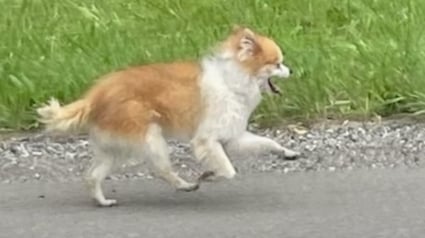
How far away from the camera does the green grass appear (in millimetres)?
8695

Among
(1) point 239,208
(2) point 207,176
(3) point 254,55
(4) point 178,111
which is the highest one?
(3) point 254,55

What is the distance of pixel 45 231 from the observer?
6223 mm

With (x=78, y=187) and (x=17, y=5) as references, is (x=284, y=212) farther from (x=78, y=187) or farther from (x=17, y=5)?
(x=17, y=5)

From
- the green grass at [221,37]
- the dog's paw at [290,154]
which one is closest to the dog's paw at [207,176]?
the dog's paw at [290,154]

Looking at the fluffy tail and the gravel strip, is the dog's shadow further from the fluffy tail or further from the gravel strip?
the fluffy tail

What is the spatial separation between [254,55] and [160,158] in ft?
2.50

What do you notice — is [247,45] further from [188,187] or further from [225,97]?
[188,187]

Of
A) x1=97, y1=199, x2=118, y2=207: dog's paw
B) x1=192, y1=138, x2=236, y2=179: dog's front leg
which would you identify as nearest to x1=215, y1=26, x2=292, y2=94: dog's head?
x1=192, y1=138, x2=236, y2=179: dog's front leg

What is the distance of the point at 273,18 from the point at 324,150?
324cm

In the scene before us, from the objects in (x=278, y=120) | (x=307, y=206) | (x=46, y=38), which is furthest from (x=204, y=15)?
(x=307, y=206)

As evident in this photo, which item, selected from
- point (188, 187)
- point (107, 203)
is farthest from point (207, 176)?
point (107, 203)

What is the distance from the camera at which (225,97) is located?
6883mm

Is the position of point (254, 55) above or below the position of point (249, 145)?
above

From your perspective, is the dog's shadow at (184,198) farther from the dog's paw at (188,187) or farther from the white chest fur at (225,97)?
the white chest fur at (225,97)
